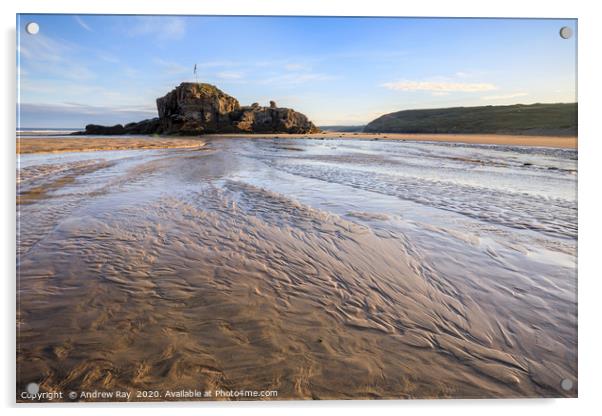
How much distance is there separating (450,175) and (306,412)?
30.0ft

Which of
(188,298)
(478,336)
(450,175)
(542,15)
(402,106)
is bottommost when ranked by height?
(478,336)

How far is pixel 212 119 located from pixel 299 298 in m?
56.8

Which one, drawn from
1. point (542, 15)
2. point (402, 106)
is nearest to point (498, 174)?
point (402, 106)

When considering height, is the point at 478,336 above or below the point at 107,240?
below

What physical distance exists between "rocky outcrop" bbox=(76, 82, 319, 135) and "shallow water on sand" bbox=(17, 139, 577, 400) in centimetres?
3967

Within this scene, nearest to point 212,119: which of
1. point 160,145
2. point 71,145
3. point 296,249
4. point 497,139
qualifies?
point 160,145

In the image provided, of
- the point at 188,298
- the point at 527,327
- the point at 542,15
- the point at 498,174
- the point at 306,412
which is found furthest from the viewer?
the point at 498,174

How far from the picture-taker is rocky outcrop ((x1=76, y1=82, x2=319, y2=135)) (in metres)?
45.8

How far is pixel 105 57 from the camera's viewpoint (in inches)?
173

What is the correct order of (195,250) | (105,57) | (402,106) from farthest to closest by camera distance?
1. (402,106)
2. (105,57)
3. (195,250)

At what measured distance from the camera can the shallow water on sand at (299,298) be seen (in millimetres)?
2164

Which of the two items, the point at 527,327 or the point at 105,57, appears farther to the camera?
the point at 105,57

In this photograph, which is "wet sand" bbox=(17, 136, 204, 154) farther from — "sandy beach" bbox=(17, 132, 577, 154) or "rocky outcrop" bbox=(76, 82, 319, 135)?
"rocky outcrop" bbox=(76, 82, 319, 135)

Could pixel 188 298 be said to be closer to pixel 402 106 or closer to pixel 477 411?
pixel 477 411
